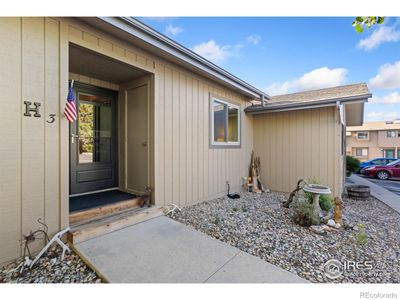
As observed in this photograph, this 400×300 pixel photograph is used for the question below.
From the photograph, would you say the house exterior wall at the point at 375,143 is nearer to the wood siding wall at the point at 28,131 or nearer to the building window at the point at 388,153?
the building window at the point at 388,153

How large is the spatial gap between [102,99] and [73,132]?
89 cm

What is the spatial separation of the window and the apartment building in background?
21522 millimetres

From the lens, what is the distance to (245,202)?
4.65 metres

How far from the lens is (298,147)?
5645mm

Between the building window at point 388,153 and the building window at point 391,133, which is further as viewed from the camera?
the building window at point 388,153

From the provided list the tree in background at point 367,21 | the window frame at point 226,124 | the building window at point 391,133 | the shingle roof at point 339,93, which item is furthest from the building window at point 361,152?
→ the tree in background at point 367,21

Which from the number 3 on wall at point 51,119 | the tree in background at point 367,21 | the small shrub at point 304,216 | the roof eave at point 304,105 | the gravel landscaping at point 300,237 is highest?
the tree in background at point 367,21

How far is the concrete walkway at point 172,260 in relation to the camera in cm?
184

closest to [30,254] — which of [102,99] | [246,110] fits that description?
[102,99]

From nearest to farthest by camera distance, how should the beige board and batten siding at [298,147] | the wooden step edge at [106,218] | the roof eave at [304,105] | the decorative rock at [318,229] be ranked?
the wooden step edge at [106,218], the decorative rock at [318,229], the roof eave at [304,105], the beige board and batten siding at [298,147]

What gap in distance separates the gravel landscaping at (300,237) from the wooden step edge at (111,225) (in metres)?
0.44

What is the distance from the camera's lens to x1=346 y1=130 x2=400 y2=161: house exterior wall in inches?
755

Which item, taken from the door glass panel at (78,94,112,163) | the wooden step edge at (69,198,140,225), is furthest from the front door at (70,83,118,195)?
the wooden step edge at (69,198,140,225)

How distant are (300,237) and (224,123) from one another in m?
3.28
